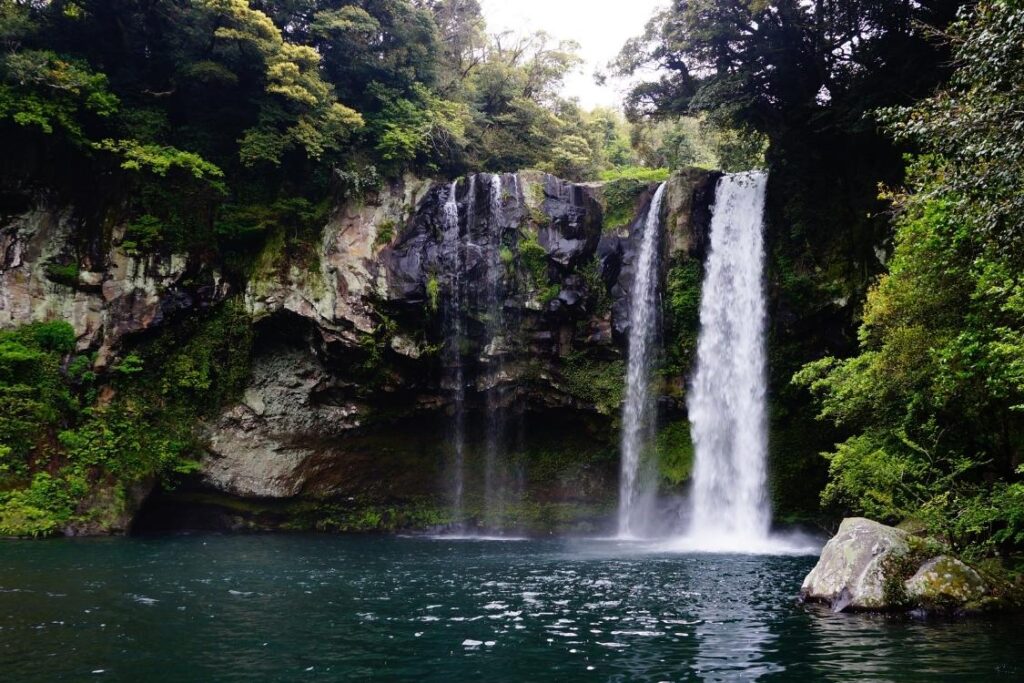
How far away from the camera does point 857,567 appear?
9.89 metres

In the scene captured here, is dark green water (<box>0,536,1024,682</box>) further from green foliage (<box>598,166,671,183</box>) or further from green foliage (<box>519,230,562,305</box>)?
green foliage (<box>598,166,671,183</box>)

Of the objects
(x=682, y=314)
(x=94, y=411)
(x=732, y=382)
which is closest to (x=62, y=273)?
(x=94, y=411)

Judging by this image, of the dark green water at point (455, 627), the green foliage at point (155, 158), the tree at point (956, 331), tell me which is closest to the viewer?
the dark green water at point (455, 627)

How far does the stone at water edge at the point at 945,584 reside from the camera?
922 cm

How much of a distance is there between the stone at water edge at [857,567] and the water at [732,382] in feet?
27.7

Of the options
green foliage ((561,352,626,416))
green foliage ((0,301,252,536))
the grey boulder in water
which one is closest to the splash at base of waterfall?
green foliage ((561,352,626,416))

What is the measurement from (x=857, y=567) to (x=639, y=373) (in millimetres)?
11591

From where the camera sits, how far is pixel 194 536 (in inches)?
779

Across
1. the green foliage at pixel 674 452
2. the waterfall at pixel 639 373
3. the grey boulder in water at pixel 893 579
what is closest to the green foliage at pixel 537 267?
the waterfall at pixel 639 373

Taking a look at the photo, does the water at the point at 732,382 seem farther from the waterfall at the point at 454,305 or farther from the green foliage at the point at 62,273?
the green foliage at the point at 62,273

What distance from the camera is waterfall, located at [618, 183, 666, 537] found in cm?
2123

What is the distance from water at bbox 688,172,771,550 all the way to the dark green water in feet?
17.0

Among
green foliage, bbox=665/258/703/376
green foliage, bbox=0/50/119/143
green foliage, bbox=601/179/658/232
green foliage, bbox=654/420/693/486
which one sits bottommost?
green foliage, bbox=654/420/693/486

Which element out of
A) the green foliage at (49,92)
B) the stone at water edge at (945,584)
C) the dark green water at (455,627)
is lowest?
the dark green water at (455,627)
